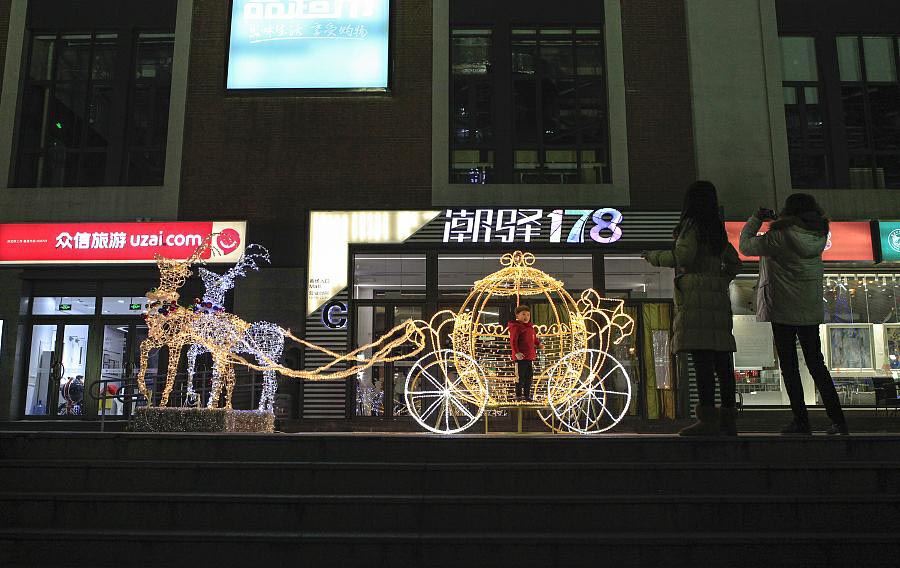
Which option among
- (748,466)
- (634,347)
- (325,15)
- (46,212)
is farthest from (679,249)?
(46,212)

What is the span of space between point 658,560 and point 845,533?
1375 mm

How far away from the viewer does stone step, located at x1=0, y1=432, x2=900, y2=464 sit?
6.23 metres

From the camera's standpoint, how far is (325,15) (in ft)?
59.7

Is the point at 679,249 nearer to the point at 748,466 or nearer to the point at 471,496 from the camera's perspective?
the point at 748,466

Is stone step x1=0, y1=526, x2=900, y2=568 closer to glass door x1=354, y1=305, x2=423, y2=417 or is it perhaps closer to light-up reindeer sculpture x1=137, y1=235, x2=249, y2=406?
light-up reindeer sculpture x1=137, y1=235, x2=249, y2=406

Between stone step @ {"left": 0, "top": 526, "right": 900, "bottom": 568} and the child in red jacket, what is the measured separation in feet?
15.8

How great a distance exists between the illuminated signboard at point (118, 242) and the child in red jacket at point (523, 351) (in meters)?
8.44

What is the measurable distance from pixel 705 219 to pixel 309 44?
13.3 metres

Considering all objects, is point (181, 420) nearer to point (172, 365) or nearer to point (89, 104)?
point (172, 365)

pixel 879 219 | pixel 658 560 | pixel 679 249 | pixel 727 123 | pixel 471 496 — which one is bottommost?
pixel 658 560

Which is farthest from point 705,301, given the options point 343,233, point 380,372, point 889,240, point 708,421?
point 889,240

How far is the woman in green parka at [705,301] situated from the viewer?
6762mm

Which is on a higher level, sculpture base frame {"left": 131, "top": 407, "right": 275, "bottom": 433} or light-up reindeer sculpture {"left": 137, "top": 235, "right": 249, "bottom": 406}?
light-up reindeer sculpture {"left": 137, "top": 235, "right": 249, "bottom": 406}

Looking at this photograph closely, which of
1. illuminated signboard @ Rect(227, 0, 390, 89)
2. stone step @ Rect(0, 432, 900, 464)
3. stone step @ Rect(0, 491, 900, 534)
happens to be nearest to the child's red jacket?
stone step @ Rect(0, 432, 900, 464)
